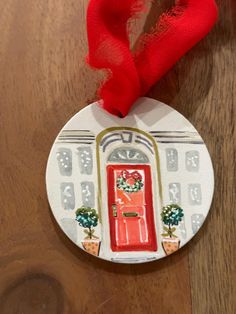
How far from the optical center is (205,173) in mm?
540

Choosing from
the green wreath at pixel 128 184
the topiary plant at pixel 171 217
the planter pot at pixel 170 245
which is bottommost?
the planter pot at pixel 170 245

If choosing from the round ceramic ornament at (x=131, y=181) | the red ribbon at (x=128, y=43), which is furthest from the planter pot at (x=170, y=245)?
the red ribbon at (x=128, y=43)

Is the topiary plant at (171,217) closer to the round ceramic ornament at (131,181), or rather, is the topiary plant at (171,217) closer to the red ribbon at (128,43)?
the round ceramic ornament at (131,181)

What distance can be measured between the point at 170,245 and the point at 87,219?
3.3 inches

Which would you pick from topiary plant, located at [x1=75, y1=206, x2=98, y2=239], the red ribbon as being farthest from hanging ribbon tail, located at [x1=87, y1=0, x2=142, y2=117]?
topiary plant, located at [x1=75, y1=206, x2=98, y2=239]

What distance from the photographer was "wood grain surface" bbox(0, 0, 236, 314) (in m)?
0.51

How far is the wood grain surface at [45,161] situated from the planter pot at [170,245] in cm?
1

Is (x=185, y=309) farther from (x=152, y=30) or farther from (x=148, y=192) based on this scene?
(x=152, y=30)

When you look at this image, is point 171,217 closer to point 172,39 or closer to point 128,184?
point 128,184

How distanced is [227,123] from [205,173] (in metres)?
0.07

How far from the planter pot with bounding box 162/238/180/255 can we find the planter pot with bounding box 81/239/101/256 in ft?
0.21

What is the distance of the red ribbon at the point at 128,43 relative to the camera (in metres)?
0.52

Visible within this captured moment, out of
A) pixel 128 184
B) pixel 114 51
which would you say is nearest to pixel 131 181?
pixel 128 184

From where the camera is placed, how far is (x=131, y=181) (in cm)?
53
